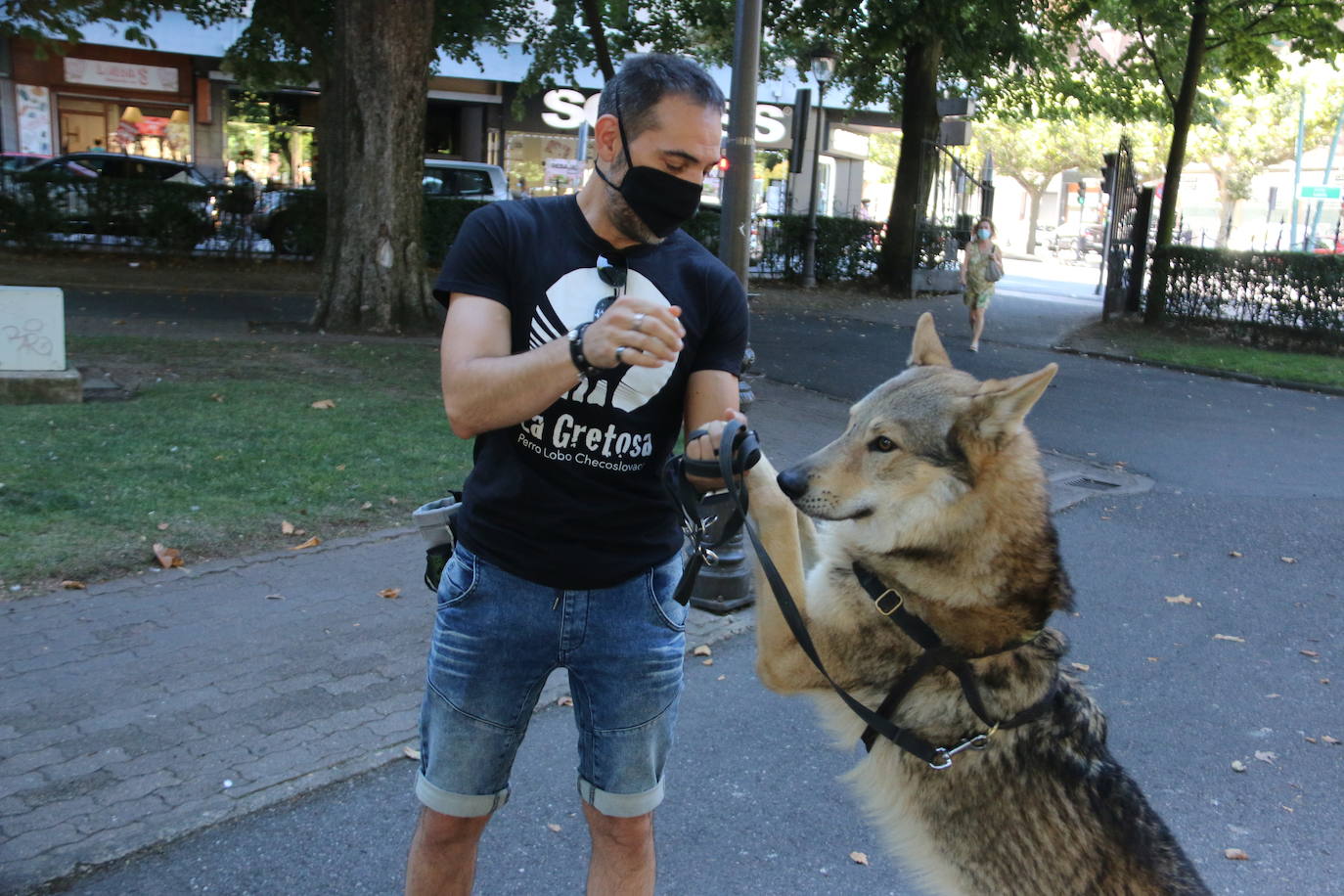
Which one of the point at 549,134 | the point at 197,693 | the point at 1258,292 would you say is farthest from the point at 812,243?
the point at 197,693

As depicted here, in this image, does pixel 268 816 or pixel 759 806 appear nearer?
pixel 268 816

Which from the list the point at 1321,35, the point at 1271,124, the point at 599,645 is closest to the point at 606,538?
the point at 599,645

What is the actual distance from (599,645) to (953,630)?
0.99 m

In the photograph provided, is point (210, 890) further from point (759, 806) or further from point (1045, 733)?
point (1045, 733)

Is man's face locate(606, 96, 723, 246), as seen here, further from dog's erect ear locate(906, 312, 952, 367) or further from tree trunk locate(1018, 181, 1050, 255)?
tree trunk locate(1018, 181, 1050, 255)

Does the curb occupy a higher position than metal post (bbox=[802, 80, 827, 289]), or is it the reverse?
metal post (bbox=[802, 80, 827, 289])

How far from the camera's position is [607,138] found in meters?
2.37

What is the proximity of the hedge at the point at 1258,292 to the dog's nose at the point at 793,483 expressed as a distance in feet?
56.1

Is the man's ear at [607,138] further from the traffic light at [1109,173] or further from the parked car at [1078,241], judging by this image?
the parked car at [1078,241]

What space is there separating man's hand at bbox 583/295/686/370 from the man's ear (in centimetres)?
52

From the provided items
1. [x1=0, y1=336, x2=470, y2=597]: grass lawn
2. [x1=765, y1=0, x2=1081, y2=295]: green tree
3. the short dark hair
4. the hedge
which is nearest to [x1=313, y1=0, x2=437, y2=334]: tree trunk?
Result: [x1=0, y1=336, x2=470, y2=597]: grass lawn

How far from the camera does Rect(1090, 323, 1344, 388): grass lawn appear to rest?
48.0 ft

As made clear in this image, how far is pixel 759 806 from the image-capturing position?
385 centimetres

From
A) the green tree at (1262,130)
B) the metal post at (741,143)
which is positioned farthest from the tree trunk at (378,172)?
the green tree at (1262,130)
